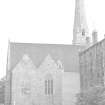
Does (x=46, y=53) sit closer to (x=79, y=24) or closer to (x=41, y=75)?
(x=41, y=75)

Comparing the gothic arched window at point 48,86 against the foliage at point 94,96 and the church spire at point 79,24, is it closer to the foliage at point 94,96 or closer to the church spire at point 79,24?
the church spire at point 79,24

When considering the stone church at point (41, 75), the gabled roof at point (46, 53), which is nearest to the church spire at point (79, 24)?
the gabled roof at point (46, 53)

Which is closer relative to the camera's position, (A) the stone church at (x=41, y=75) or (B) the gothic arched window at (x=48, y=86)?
(A) the stone church at (x=41, y=75)

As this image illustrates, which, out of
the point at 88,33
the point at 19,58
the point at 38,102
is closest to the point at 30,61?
the point at 19,58

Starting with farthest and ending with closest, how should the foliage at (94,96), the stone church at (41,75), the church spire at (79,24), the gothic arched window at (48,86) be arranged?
the church spire at (79,24), the gothic arched window at (48,86), the stone church at (41,75), the foliage at (94,96)

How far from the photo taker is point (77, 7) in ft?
240

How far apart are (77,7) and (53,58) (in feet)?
69.6

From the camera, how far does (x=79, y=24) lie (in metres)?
71.8

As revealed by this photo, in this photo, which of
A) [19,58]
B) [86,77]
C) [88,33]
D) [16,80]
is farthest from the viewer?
[88,33]

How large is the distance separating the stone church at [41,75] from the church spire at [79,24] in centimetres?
1239

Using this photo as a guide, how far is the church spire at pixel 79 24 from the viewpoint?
2749 inches

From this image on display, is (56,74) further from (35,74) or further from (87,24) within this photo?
(87,24)

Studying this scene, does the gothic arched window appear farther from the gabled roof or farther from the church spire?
the church spire

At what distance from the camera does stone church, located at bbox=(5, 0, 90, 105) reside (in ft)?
169
